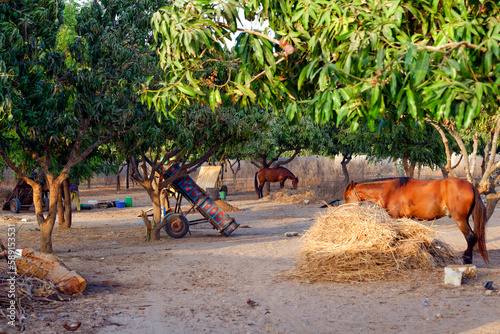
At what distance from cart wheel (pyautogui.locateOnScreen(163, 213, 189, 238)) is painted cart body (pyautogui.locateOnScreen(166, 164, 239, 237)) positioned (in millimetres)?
531

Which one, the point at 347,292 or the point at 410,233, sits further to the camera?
the point at 410,233

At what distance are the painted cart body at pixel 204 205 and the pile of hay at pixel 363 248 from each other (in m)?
5.44

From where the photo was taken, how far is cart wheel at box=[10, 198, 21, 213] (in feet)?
68.1

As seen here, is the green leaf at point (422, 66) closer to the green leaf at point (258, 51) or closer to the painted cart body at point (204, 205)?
the green leaf at point (258, 51)

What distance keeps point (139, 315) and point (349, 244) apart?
338 centimetres

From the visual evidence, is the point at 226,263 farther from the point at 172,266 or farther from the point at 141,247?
the point at 141,247

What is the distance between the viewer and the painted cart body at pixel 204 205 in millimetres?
12828

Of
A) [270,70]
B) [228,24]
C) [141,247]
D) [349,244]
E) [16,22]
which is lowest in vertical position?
[141,247]

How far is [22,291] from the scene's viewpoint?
18.3 ft

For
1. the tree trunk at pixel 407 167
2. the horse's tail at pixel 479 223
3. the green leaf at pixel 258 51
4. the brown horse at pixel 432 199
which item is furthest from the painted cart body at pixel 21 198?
the green leaf at pixel 258 51

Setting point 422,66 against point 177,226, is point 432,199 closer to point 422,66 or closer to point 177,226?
point 422,66

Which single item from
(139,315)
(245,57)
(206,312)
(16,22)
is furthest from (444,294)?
(16,22)

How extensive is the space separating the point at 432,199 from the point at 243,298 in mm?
4680

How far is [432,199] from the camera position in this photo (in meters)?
9.02
